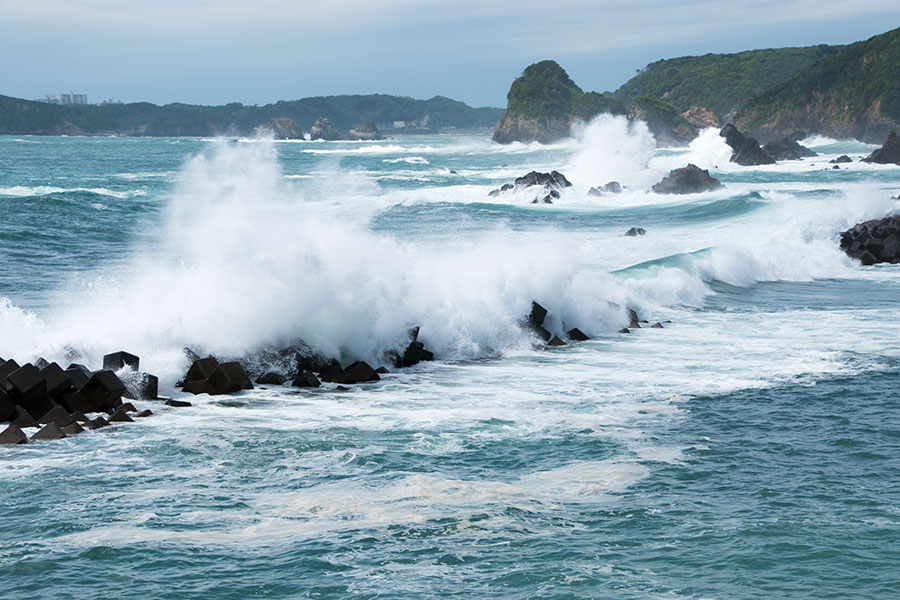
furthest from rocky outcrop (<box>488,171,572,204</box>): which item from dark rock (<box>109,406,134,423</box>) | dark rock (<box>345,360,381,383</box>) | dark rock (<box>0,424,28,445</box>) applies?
dark rock (<box>0,424,28,445</box>)

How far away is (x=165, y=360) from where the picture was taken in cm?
1107

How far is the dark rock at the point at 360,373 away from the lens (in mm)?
11367

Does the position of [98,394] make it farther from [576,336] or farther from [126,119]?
[126,119]

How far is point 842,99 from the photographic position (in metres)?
97.7

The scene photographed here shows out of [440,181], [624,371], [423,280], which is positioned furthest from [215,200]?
[440,181]

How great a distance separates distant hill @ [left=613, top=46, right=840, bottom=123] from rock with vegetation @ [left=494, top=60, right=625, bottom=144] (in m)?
7.15

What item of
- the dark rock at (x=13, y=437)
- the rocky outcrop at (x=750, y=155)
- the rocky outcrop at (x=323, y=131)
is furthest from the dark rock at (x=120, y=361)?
the rocky outcrop at (x=323, y=131)

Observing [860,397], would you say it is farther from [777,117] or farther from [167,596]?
[777,117]

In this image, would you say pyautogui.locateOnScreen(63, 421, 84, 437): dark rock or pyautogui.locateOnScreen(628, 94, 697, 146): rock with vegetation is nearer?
pyautogui.locateOnScreen(63, 421, 84, 437): dark rock

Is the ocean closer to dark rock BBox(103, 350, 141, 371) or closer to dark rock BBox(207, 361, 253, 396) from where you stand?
dark rock BBox(207, 361, 253, 396)

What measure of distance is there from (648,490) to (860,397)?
12.7 feet

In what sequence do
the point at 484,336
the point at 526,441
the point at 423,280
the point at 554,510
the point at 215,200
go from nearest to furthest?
the point at 554,510 → the point at 526,441 → the point at 484,336 → the point at 423,280 → the point at 215,200

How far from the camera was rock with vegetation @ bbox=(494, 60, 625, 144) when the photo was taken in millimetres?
134125

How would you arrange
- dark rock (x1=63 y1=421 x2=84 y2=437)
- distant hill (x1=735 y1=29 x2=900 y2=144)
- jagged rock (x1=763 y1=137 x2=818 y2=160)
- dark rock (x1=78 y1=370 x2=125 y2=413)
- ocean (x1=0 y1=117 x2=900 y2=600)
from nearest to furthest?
ocean (x1=0 y1=117 x2=900 y2=600) < dark rock (x1=63 y1=421 x2=84 y2=437) < dark rock (x1=78 y1=370 x2=125 y2=413) < jagged rock (x1=763 y1=137 x2=818 y2=160) < distant hill (x1=735 y1=29 x2=900 y2=144)
